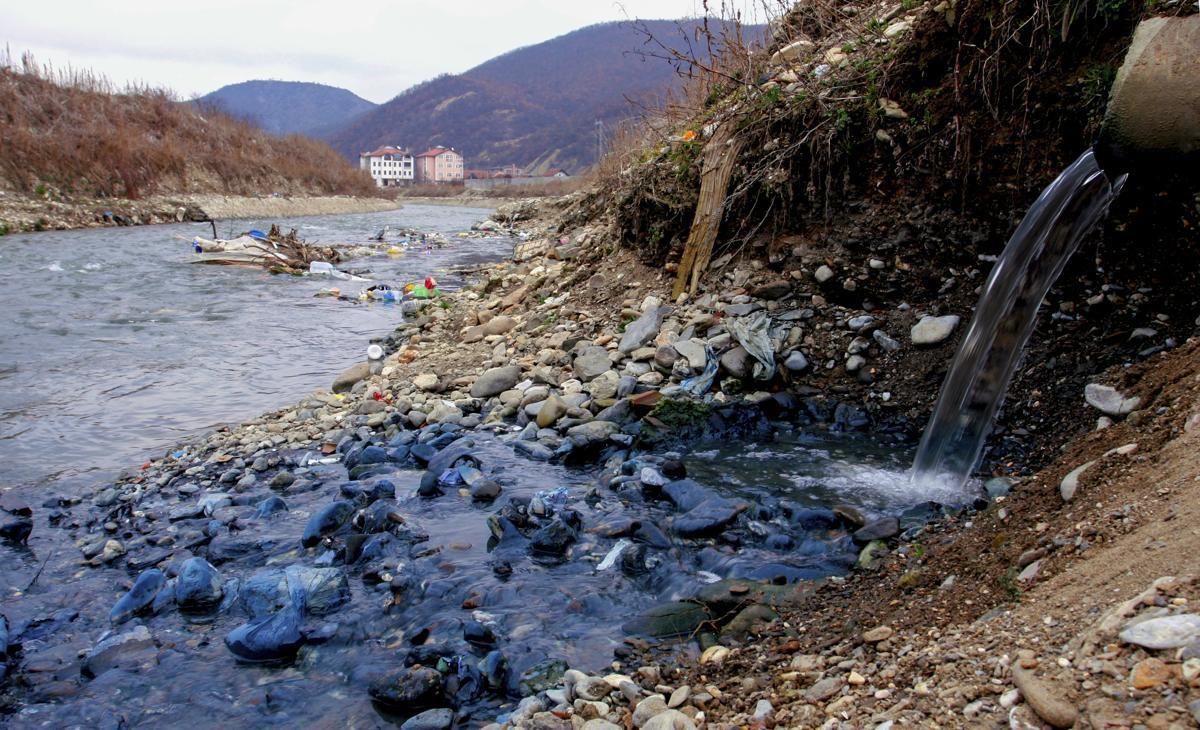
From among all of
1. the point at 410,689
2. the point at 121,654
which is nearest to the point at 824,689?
the point at 410,689

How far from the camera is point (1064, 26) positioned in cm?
480

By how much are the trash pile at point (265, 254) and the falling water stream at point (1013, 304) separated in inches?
549

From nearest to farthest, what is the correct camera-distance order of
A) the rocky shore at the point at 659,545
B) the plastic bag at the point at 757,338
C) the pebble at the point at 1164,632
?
the pebble at the point at 1164,632, the rocky shore at the point at 659,545, the plastic bag at the point at 757,338

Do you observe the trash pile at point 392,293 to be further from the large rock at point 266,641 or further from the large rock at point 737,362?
the large rock at point 266,641

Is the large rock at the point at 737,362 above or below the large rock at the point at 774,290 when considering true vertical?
below

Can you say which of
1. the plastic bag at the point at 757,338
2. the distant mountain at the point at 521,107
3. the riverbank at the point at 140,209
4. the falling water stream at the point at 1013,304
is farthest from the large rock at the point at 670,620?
the distant mountain at the point at 521,107

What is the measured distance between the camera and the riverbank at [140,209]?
80.1 feet

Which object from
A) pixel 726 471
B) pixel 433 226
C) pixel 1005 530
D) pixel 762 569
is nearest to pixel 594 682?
pixel 762 569

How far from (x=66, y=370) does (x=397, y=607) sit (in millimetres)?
6714

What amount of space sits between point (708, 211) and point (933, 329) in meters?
2.09

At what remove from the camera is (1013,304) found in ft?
15.1

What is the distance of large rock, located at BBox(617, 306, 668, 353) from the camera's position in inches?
234

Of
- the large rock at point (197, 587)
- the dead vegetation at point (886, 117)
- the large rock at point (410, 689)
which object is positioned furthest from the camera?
the dead vegetation at point (886, 117)

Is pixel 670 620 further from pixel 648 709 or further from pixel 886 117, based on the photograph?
pixel 886 117
